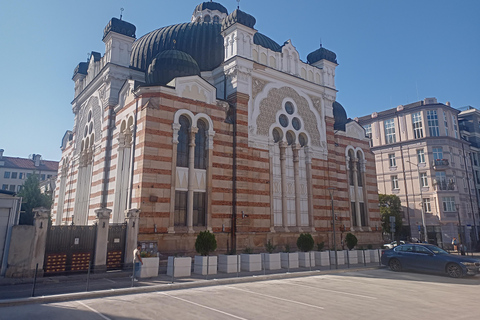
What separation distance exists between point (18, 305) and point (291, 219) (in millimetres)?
19774

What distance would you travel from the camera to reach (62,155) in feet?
124

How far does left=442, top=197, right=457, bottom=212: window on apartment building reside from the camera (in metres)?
43.7

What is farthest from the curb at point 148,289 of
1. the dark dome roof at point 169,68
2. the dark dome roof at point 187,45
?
the dark dome roof at point 187,45

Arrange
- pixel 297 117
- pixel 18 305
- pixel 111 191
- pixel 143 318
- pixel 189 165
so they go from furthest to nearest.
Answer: pixel 297 117 → pixel 111 191 → pixel 189 165 → pixel 18 305 → pixel 143 318

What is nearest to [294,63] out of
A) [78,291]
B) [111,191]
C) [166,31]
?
[166,31]

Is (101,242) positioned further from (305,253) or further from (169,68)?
(169,68)

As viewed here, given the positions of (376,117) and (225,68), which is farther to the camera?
(376,117)

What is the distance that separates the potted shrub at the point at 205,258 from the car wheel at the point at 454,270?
12.0m

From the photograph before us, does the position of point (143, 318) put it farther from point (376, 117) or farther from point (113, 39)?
point (376, 117)

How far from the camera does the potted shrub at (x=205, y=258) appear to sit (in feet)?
57.9

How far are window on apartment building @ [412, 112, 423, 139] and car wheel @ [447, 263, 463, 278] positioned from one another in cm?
3362

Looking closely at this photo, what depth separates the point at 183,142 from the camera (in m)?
23.5

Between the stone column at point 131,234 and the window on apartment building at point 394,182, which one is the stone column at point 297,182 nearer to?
the stone column at point 131,234

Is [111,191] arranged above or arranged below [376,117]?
below
